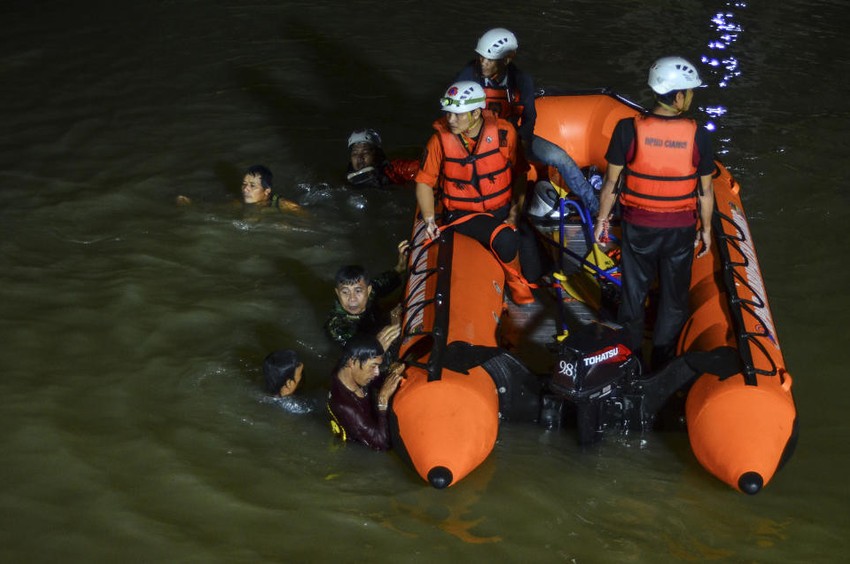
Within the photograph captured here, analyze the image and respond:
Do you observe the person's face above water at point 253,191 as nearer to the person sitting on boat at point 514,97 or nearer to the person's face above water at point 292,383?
the person sitting on boat at point 514,97

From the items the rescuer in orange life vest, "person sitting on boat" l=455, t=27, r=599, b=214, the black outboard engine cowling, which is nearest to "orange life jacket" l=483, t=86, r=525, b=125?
"person sitting on boat" l=455, t=27, r=599, b=214

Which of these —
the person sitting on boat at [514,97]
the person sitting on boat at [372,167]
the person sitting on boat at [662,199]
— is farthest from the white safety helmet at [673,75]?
the person sitting on boat at [372,167]

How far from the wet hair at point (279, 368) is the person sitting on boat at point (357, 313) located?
40cm

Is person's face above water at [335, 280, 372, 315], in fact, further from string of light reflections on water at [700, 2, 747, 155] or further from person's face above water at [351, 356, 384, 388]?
string of light reflections on water at [700, 2, 747, 155]

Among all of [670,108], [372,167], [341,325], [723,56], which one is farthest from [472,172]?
[723,56]

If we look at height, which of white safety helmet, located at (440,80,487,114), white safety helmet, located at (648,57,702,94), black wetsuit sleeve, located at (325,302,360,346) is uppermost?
white safety helmet, located at (648,57,702,94)

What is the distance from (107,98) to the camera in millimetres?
7891

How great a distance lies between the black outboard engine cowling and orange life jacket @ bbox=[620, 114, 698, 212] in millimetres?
618

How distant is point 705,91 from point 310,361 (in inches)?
195

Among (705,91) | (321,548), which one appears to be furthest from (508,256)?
(705,91)

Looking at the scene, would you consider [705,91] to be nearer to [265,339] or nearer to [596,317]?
Result: [596,317]

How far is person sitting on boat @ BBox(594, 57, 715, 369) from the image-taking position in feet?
13.0

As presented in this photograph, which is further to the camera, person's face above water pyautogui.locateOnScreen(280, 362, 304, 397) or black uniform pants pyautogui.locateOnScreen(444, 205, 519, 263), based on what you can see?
black uniform pants pyautogui.locateOnScreen(444, 205, 519, 263)

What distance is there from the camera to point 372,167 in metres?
6.36
